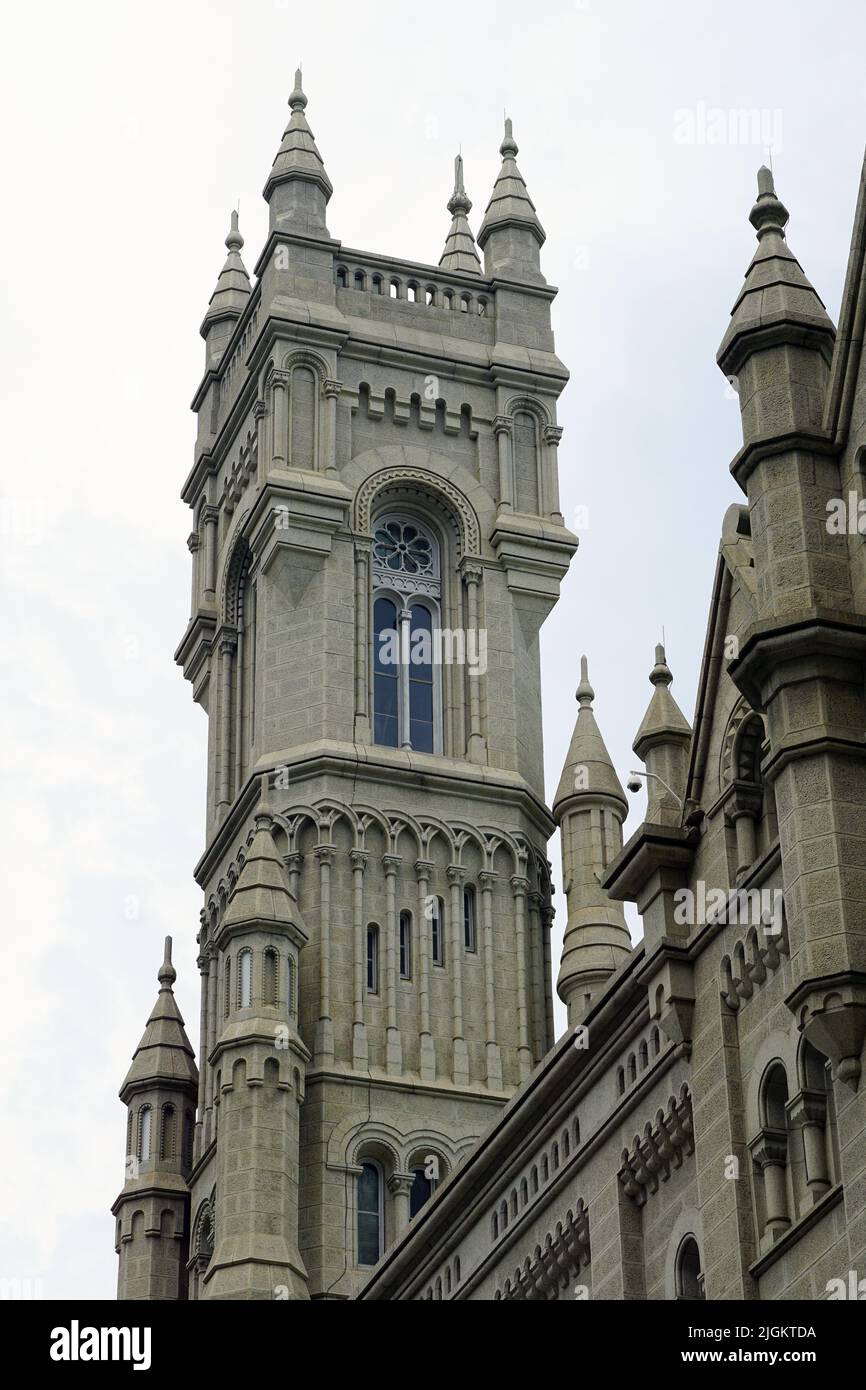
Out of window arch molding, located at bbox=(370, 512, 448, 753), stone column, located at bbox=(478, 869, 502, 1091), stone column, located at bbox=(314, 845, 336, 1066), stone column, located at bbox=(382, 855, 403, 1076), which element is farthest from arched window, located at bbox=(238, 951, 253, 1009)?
window arch molding, located at bbox=(370, 512, 448, 753)

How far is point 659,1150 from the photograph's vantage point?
103ft

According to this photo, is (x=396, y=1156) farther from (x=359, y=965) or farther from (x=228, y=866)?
(x=228, y=866)

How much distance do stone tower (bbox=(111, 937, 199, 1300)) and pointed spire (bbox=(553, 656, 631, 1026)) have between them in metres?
14.1

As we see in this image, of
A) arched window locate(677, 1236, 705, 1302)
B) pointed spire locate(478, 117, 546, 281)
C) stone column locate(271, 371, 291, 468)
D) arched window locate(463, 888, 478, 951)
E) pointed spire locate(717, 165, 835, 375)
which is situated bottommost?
arched window locate(677, 1236, 705, 1302)

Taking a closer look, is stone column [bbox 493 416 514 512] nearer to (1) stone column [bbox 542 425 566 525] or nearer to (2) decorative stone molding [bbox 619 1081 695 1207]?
(1) stone column [bbox 542 425 566 525]

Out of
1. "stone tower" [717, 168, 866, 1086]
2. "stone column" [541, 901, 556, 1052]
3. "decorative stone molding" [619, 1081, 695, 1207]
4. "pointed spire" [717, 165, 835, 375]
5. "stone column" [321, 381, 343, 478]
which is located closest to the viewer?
"stone tower" [717, 168, 866, 1086]

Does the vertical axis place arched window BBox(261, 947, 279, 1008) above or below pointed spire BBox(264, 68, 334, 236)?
below

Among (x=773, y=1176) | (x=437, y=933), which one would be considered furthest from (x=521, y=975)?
(x=773, y=1176)

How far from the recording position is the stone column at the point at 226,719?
57844mm

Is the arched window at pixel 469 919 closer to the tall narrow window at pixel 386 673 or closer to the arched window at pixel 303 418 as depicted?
the tall narrow window at pixel 386 673

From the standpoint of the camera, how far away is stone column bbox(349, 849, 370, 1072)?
5178 cm

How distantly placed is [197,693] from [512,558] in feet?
27.7

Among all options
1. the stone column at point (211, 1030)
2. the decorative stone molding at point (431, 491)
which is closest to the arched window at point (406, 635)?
→ the decorative stone molding at point (431, 491)

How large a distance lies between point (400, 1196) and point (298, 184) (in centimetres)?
2306
